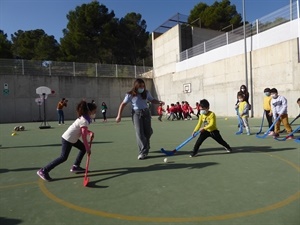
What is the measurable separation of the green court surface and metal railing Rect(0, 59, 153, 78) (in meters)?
21.2

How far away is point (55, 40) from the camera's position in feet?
148

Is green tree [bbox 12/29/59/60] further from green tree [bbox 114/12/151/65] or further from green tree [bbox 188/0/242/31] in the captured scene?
green tree [bbox 188/0/242/31]

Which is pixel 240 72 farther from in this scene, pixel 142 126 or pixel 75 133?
pixel 75 133

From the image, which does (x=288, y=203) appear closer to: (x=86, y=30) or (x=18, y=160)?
(x=18, y=160)

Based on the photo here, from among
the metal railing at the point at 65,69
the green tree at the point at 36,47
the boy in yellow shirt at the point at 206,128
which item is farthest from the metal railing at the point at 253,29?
the green tree at the point at 36,47

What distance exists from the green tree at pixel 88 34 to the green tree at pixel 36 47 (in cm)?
286

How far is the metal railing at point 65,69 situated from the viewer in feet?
82.2

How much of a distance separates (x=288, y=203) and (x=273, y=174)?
4.30 feet

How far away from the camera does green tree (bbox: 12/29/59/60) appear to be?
4244cm

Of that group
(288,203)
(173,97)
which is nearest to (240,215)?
(288,203)

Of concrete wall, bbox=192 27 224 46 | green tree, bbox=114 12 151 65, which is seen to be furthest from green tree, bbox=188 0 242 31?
concrete wall, bbox=192 27 224 46

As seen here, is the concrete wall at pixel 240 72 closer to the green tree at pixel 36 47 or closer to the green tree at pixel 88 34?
the green tree at pixel 88 34

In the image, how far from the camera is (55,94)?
26.2 m

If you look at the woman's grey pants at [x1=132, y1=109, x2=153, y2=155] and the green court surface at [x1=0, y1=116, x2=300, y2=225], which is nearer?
the green court surface at [x1=0, y1=116, x2=300, y2=225]
